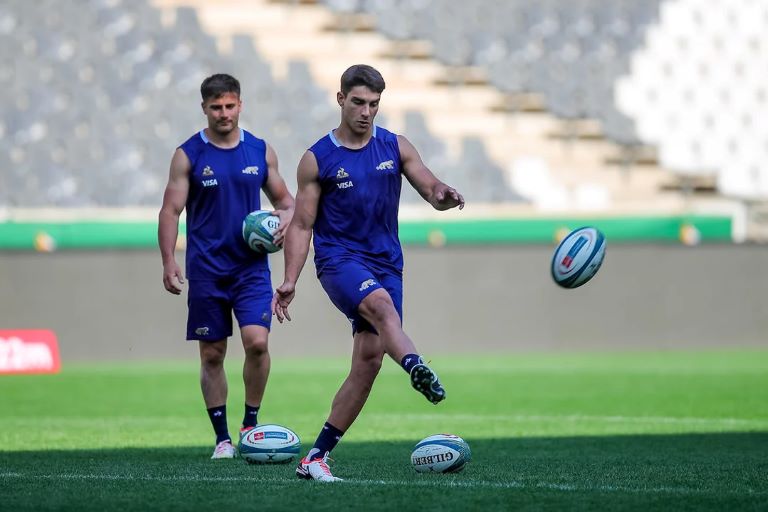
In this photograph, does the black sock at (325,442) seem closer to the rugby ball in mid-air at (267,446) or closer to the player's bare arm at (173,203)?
the rugby ball in mid-air at (267,446)

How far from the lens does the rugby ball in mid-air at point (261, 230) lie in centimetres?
835

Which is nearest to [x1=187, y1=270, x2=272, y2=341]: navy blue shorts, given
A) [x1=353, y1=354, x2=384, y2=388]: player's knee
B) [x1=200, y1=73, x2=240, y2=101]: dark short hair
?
[x1=200, y1=73, x2=240, y2=101]: dark short hair

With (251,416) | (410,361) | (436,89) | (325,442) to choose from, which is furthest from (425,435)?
(436,89)

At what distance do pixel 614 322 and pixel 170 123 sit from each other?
7.68m

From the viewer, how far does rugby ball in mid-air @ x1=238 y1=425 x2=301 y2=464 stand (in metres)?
7.98

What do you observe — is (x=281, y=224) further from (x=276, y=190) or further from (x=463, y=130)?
(x=463, y=130)

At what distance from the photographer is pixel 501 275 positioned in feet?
61.6

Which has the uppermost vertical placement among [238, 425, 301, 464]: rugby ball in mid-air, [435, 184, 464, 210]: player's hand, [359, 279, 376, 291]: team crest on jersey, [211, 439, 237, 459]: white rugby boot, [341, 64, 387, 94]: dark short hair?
[341, 64, 387, 94]: dark short hair

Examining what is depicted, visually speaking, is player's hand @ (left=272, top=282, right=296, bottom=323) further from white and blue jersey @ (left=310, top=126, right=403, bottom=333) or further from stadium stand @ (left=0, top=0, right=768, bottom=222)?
stadium stand @ (left=0, top=0, right=768, bottom=222)

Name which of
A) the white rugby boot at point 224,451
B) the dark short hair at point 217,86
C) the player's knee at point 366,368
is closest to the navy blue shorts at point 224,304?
Answer: the white rugby boot at point 224,451

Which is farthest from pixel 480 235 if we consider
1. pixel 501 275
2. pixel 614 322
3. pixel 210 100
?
pixel 210 100

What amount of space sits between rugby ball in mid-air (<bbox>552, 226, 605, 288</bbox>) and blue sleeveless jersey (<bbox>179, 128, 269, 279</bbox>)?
203cm

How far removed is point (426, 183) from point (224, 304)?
2.07m

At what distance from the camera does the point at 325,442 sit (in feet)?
23.1
